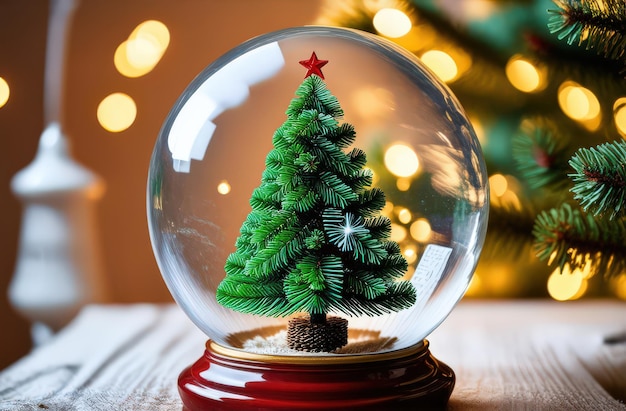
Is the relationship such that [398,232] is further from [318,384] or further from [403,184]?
[318,384]

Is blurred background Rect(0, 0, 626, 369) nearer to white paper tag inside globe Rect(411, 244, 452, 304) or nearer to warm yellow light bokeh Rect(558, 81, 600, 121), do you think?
warm yellow light bokeh Rect(558, 81, 600, 121)

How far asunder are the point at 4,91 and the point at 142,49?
12.0 inches

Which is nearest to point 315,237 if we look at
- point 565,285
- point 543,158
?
point 543,158

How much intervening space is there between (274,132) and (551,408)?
1.30 feet

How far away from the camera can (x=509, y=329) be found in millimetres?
1138

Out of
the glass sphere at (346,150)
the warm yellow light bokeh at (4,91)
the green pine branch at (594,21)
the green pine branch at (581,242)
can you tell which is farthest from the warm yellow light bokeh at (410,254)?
the warm yellow light bokeh at (4,91)

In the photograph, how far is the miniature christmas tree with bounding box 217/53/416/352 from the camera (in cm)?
63

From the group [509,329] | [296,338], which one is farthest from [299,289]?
[509,329]

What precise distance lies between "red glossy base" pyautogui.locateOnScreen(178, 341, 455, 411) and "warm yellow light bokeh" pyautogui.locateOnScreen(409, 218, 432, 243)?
0.12 m

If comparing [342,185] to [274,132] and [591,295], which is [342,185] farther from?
[591,295]

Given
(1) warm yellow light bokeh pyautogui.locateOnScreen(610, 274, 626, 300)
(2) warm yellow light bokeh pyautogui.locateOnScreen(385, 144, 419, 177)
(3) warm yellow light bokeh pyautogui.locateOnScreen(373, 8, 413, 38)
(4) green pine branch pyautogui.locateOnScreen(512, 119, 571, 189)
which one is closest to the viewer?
(2) warm yellow light bokeh pyautogui.locateOnScreen(385, 144, 419, 177)

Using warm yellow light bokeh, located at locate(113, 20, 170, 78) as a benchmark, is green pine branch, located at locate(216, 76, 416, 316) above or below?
below

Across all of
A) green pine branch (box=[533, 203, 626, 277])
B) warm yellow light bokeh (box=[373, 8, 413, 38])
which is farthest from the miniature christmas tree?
warm yellow light bokeh (box=[373, 8, 413, 38])

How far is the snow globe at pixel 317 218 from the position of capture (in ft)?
2.09
